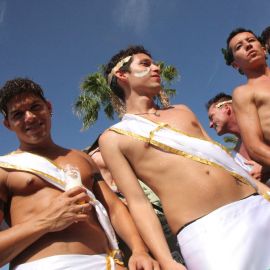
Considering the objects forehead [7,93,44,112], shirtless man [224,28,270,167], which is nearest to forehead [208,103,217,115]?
shirtless man [224,28,270,167]

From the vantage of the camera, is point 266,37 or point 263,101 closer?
point 263,101

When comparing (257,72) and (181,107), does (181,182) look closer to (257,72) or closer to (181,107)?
(181,107)

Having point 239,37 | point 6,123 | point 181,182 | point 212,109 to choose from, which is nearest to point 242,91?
point 239,37

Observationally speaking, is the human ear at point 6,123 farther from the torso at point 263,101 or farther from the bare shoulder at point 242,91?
the torso at point 263,101

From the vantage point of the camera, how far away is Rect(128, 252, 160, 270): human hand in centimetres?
240

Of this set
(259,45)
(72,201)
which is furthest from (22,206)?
(259,45)

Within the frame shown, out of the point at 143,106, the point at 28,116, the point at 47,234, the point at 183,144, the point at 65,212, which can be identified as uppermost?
the point at 28,116

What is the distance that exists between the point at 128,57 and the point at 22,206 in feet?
5.91

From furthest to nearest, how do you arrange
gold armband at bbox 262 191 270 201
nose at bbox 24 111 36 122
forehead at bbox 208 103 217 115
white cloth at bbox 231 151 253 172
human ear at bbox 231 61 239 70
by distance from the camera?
forehead at bbox 208 103 217 115
human ear at bbox 231 61 239 70
white cloth at bbox 231 151 253 172
nose at bbox 24 111 36 122
gold armband at bbox 262 191 270 201

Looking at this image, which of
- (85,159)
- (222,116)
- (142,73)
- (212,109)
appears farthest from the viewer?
(212,109)

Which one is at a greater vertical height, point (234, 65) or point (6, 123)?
point (234, 65)

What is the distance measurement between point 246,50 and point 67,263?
2746 mm

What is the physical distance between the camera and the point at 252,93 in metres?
3.65

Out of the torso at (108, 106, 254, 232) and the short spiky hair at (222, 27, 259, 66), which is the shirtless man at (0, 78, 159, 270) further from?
the short spiky hair at (222, 27, 259, 66)
